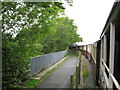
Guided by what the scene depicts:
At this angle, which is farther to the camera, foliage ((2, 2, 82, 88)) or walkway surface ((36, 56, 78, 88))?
walkway surface ((36, 56, 78, 88))

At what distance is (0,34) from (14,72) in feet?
5.07

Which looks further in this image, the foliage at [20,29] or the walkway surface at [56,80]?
the walkway surface at [56,80]

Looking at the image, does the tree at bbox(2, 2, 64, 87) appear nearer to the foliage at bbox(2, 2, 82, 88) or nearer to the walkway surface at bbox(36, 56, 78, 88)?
the foliage at bbox(2, 2, 82, 88)

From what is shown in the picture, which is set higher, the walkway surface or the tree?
the tree

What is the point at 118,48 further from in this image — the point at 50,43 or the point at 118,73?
the point at 50,43

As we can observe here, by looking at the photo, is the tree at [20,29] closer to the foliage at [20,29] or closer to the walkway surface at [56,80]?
the foliage at [20,29]

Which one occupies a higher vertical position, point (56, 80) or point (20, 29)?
point (20, 29)

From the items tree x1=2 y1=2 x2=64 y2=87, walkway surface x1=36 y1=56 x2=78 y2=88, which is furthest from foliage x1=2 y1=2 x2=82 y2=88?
walkway surface x1=36 y1=56 x2=78 y2=88

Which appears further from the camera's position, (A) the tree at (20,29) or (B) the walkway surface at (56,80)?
(B) the walkway surface at (56,80)

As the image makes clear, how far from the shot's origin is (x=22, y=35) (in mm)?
6340

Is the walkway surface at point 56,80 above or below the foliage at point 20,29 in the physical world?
below

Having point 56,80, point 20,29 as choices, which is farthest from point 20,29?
point 56,80

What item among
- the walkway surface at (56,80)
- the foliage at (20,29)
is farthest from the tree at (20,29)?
the walkway surface at (56,80)

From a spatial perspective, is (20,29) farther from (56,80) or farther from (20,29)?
(56,80)
